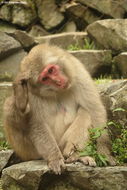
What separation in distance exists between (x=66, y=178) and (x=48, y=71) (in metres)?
1.25

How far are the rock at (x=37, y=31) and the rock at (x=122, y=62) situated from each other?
332 centimetres

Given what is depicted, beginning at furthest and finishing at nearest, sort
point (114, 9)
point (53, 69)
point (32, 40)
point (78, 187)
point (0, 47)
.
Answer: point (114, 9), point (32, 40), point (0, 47), point (53, 69), point (78, 187)

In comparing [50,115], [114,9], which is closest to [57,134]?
[50,115]

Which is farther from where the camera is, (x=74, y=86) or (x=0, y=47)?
(x=0, y=47)

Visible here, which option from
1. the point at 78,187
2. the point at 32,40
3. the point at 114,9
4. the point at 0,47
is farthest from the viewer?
the point at 114,9

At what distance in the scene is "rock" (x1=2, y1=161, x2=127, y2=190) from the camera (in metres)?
4.69

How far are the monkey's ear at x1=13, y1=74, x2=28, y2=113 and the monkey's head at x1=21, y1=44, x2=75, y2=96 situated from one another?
0.50ft

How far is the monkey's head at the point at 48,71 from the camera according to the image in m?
5.24

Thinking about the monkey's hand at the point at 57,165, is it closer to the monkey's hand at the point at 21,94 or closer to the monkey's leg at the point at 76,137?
the monkey's leg at the point at 76,137

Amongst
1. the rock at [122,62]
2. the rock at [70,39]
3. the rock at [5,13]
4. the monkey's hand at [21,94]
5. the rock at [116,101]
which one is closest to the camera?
the monkey's hand at [21,94]

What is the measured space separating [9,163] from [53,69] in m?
1.78

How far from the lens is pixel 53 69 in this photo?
5.28 metres

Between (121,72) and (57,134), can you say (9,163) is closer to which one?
(57,134)

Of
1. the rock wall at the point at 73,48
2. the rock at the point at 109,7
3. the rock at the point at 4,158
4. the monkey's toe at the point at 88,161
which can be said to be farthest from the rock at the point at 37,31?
the monkey's toe at the point at 88,161
